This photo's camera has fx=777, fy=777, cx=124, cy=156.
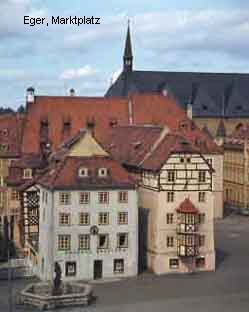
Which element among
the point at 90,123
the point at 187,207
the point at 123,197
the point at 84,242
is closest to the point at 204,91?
the point at 90,123

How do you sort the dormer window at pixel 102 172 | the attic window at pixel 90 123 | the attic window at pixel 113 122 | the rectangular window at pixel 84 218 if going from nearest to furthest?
the rectangular window at pixel 84 218 → the dormer window at pixel 102 172 → the attic window at pixel 90 123 → the attic window at pixel 113 122

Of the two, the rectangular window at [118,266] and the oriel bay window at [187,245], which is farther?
the oriel bay window at [187,245]

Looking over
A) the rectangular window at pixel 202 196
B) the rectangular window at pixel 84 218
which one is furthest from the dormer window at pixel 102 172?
the rectangular window at pixel 202 196

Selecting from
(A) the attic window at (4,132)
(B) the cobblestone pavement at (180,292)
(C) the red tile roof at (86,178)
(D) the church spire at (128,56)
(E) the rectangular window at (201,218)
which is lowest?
(B) the cobblestone pavement at (180,292)

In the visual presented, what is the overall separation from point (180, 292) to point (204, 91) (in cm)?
7425

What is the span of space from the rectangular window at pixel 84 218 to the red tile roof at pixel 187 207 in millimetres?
7514

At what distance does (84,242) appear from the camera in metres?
59.2

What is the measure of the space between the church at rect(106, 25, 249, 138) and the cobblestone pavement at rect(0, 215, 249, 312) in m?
58.0

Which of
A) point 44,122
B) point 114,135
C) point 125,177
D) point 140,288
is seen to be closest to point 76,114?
point 44,122

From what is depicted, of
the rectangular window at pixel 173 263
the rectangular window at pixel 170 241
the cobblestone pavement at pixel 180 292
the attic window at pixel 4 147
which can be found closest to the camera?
the cobblestone pavement at pixel 180 292

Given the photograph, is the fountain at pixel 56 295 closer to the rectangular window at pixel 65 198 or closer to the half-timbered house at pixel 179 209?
the rectangular window at pixel 65 198

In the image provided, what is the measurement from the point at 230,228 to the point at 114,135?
1777 centimetres

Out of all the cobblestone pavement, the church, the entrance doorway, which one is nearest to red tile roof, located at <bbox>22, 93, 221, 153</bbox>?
the entrance doorway

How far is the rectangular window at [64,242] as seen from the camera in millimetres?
58656
